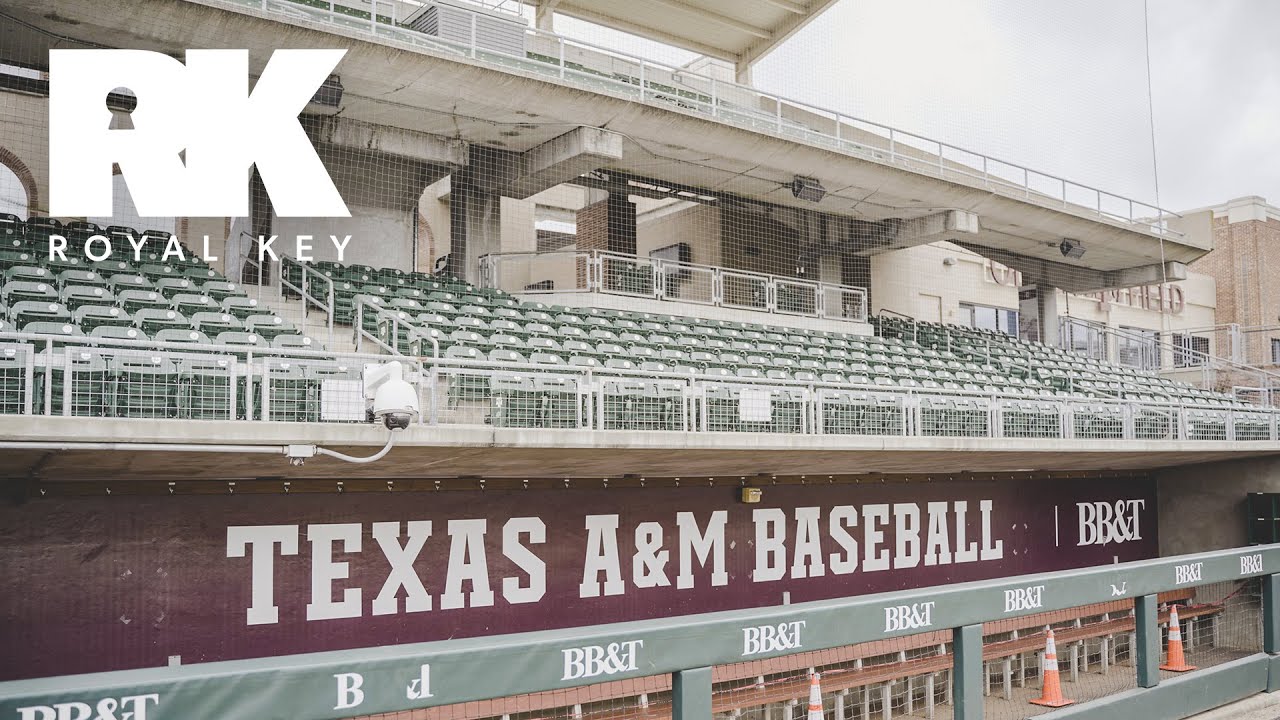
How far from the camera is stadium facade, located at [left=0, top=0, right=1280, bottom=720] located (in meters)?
6.49

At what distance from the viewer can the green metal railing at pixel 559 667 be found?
355cm

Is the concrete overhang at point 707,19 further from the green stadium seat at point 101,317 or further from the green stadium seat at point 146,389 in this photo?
the green stadium seat at point 146,389

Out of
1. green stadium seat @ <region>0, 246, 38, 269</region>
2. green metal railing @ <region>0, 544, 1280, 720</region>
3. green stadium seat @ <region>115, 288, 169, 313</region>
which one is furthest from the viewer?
green stadium seat @ <region>0, 246, 38, 269</region>

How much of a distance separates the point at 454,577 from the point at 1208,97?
17296 mm

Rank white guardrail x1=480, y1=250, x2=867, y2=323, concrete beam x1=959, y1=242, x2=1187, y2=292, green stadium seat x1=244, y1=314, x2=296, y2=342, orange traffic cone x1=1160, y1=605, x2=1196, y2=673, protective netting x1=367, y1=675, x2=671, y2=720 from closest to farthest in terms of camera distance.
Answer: protective netting x1=367, y1=675, x2=671, y2=720 → orange traffic cone x1=1160, y1=605, x2=1196, y2=673 → green stadium seat x1=244, y1=314, x2=296, y2=342 → white guardrail x1=480, y1=250, x2=867, y2=323 → concrete beam x1=959, y1=242, x2=1187, y2=292

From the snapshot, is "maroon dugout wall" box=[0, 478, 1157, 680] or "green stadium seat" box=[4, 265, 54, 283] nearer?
"maroon dugout wall" box=[0, 478, 1157, 680]

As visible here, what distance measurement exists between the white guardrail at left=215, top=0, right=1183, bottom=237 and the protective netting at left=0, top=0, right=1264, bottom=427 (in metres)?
0.10

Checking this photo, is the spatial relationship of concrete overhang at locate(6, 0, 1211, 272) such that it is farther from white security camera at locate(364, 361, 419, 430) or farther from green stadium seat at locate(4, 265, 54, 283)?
white security camera at locate(364, 361, 419, 430)

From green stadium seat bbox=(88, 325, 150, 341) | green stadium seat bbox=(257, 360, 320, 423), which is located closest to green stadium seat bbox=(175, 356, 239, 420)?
green stadium seat bbox=(257, 360, 320, 423)

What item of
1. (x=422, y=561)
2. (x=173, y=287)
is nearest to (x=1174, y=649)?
(x=422, y=561)

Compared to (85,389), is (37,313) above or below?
above

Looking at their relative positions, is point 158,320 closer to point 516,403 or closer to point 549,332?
point 516,403

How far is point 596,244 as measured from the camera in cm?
2092

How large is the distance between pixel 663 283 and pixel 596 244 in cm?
400
